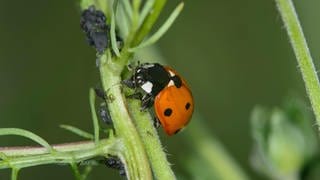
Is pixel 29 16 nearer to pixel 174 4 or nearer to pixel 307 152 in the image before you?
pixel 174 4

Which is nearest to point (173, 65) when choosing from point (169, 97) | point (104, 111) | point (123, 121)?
point (169, 97)

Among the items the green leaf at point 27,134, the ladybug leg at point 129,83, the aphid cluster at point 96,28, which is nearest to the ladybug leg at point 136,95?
the ladybug leg at point 129,83

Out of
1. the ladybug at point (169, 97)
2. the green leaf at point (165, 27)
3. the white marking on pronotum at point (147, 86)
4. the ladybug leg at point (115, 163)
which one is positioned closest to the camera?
the green leaf at point (165, 27)

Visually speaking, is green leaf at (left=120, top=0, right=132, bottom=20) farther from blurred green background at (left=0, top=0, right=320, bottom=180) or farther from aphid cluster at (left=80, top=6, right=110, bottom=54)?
blurred green background at (left=0, top=0, right=320, bottom=180)

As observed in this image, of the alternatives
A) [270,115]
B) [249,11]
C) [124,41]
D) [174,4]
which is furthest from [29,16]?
[124,41]

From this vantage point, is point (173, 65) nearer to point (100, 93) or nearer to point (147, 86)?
point (147, 86)

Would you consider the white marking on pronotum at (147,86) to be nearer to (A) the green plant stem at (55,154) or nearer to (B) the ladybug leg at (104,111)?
(B) the ladybug leg at (104,111)
